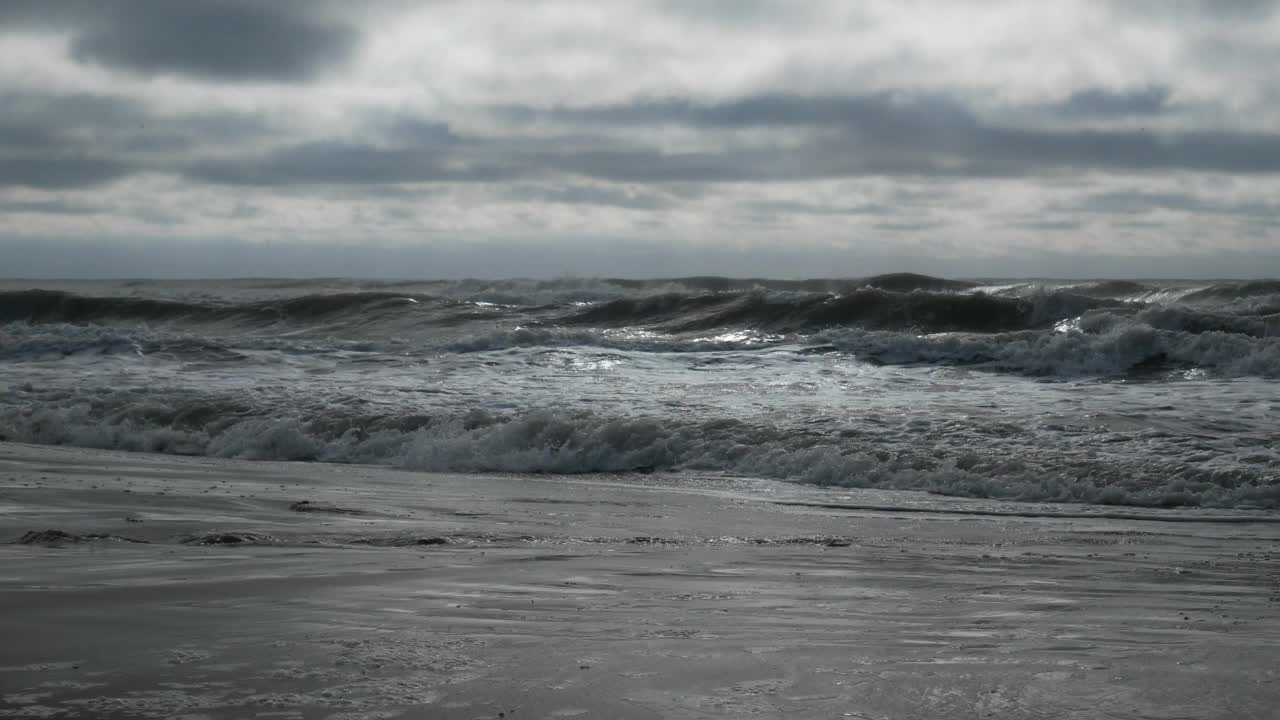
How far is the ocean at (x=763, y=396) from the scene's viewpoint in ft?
31.6

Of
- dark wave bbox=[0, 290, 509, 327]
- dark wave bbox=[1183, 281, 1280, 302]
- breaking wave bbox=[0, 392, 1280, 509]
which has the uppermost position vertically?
dark wave bbox=[1183, 281, 1280, 302]

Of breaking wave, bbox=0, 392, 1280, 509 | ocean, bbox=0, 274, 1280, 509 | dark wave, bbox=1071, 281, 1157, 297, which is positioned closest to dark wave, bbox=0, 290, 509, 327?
ocean, bbox=0, 274, 1280, 509

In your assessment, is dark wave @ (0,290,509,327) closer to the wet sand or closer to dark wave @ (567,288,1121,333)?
dark wave @ (567,288,1121,333)

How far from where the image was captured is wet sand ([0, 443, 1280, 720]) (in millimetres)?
3209

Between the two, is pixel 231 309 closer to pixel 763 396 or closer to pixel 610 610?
pixel 763 396

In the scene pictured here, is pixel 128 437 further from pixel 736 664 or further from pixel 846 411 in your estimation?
pixel 736 664

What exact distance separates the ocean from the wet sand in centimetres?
190

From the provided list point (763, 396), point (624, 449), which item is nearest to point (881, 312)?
point (763, 396)

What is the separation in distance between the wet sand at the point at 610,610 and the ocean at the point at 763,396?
6.23 ft

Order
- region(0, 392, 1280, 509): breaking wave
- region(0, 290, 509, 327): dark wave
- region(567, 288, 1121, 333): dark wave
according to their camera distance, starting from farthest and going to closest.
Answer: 1. region(0, 290, 509, 327): dark wave
2. region(567, 288, 1121, 333): dark wave
3. region(0, 392, 1280, 509): breaking wave

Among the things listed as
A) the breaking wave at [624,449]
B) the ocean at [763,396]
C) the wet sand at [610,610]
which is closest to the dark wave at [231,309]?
the ocean at [763,396]

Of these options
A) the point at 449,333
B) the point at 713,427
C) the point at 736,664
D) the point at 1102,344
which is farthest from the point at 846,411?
the point at 449,333

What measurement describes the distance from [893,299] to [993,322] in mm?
2206

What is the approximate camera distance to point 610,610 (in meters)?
4.35
